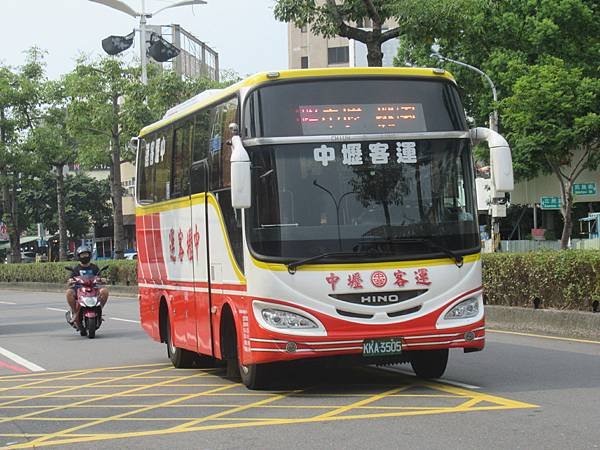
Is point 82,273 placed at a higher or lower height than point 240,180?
lower

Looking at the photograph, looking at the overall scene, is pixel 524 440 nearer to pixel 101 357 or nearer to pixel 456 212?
pixel 456 212

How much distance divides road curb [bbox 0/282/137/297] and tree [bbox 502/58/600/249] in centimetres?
1458

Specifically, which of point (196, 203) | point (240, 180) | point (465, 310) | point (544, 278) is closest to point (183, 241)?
point (196, 203)

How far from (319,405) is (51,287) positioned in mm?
39248

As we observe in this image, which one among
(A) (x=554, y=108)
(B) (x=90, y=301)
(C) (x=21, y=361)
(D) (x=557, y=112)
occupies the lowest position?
(C) (x=21, y=361)

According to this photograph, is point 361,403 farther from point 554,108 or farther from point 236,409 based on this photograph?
point 554,108

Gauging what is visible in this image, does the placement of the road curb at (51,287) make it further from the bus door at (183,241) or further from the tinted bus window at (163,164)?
the bus door at (183,241)

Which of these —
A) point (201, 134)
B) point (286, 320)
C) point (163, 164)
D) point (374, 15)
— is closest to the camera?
point (286, 320)

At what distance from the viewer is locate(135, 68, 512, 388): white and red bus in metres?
10.1

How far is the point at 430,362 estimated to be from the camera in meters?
11.3

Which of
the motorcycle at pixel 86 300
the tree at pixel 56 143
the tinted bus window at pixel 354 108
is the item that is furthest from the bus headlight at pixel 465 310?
the tree at pixel 56 143

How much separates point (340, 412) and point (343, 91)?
319 centimetres

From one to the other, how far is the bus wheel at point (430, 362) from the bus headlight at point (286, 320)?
62.5 inches

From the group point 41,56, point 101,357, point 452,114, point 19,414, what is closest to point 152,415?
point 19,414
